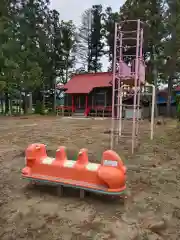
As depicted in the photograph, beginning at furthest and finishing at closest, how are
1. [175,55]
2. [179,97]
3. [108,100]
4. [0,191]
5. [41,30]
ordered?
1. [41,30]
2. [108,100]
3. [175,55]
4. [179,97]
5. [0,191]

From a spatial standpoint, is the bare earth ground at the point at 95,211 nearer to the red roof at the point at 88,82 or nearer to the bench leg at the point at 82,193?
the bench leg at the point at 82,193

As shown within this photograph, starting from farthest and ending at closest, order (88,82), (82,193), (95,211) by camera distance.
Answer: (88,82) → (82,193) → (95,211)

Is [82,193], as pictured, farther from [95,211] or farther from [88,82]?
[88,82]

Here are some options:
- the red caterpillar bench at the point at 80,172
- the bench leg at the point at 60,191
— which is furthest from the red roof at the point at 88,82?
the bench leg at the point at 60,191

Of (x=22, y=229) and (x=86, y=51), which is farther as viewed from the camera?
(x=86, y=51)

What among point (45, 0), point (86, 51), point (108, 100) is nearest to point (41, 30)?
point (45, 0)

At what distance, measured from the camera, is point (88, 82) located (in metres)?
19.5

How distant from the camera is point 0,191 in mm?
3076

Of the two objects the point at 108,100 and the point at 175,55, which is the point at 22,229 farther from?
the point at 108,100

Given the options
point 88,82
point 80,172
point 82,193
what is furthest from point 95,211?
point 88,82

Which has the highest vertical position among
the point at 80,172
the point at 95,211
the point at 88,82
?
the point at 88,82

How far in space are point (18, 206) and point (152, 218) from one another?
5.21 ft

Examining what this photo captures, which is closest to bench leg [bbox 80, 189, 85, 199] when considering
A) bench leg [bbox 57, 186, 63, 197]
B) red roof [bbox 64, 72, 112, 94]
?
→ bench leg [bbox 57, 186, 63, 197]

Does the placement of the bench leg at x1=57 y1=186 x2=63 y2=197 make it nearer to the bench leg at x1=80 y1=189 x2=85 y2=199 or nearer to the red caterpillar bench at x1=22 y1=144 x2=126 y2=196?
the red caterpillar bench at x1=22 y1=144 x2=126 y2=196
